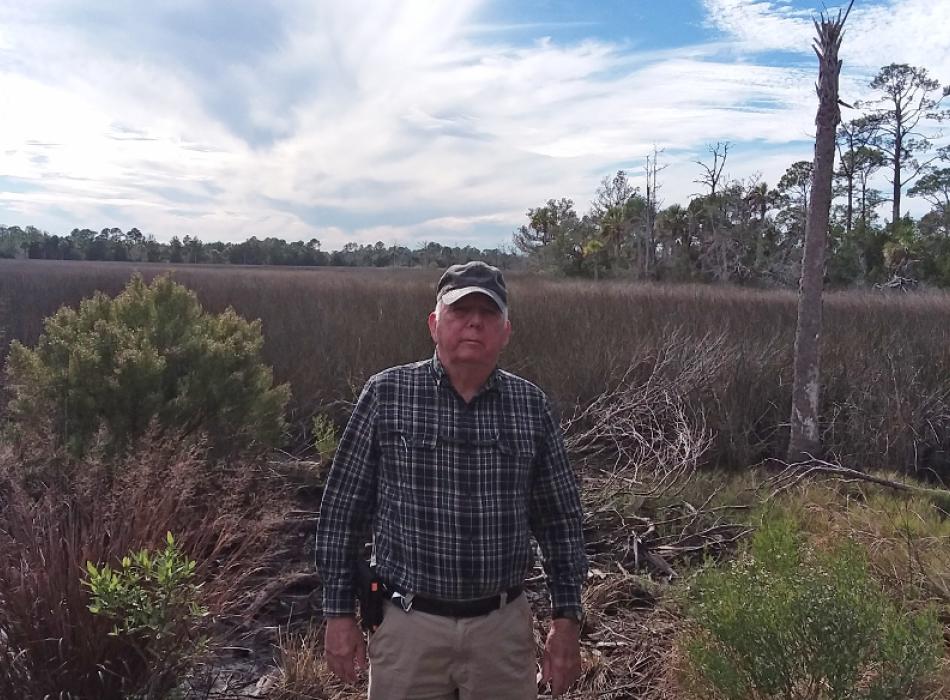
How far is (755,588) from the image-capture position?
2.41 metres

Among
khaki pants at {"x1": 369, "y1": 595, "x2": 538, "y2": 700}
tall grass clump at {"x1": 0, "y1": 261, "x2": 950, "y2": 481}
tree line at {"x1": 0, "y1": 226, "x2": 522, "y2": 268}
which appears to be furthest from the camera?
tree line at {"x1": 0, "y1": 226, "x2": 522, "y2": 268}

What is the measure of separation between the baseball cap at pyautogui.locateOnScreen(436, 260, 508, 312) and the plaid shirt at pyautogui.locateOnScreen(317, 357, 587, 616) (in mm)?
190

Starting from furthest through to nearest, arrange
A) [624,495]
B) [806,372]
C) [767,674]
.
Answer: [806,372] < [624,495] < [767,674]

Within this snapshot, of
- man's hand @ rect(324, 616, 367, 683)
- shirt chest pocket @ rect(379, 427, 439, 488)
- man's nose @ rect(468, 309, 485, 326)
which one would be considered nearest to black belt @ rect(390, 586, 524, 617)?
man's hand @ rect(324, 616, 367, 683)

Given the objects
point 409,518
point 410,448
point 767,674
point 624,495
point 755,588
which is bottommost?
point 624,495

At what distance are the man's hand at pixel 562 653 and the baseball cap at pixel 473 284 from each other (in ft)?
2.90

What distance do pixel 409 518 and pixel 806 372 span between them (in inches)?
228

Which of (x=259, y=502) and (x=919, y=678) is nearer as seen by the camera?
(x=919, y=678)

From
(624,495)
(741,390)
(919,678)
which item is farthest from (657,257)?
(919,678)

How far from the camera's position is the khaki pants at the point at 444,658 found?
1990mm

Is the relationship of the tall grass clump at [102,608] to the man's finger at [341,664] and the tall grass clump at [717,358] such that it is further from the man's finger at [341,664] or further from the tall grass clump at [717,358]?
the tall grass clump at [717,358]

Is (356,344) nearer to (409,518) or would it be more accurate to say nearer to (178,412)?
(178,412)

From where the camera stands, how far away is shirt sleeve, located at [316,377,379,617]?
80.8 inches

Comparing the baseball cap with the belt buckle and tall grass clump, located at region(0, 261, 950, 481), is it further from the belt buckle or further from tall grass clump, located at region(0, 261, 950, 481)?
tall grass clump, located at region(0, 261, 950, 481)
